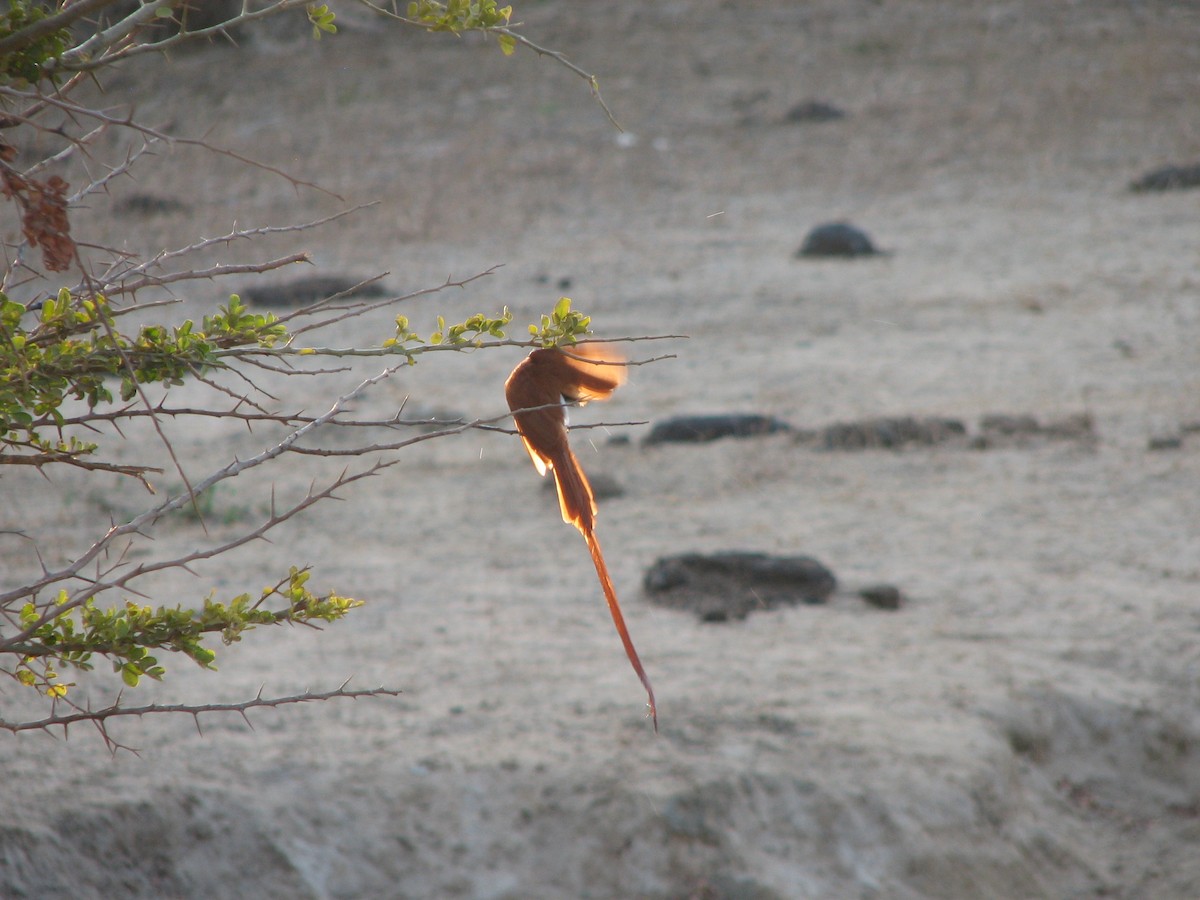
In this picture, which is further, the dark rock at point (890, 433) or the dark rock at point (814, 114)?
the dark rock at point (814, 114)

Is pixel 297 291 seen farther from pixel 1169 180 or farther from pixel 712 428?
pixel 1169 180

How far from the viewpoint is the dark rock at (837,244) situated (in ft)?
33.7

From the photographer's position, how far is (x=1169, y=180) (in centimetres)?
1155

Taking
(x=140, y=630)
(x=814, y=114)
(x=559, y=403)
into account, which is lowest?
(x=140, y=630)

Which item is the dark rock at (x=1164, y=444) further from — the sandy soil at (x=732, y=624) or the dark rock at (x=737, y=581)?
the dark rock at (x=737, y=581)

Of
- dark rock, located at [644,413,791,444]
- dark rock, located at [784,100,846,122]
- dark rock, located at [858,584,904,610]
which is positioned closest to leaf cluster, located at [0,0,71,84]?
dark rock, located at [858,584,904,610]

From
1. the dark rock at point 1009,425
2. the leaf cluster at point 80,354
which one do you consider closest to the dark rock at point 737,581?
the dark rock at point 1009,425

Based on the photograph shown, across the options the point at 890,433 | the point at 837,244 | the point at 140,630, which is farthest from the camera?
the point at 837,244

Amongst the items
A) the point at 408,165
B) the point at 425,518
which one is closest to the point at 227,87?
the point at 408,165

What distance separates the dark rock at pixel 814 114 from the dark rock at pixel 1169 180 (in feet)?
12.8

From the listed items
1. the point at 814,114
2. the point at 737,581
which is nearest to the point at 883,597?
the point at 737,581

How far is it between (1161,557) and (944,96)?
11.0 metres

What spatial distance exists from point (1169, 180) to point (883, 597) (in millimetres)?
8510

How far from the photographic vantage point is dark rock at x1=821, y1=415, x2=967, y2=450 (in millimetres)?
6441
